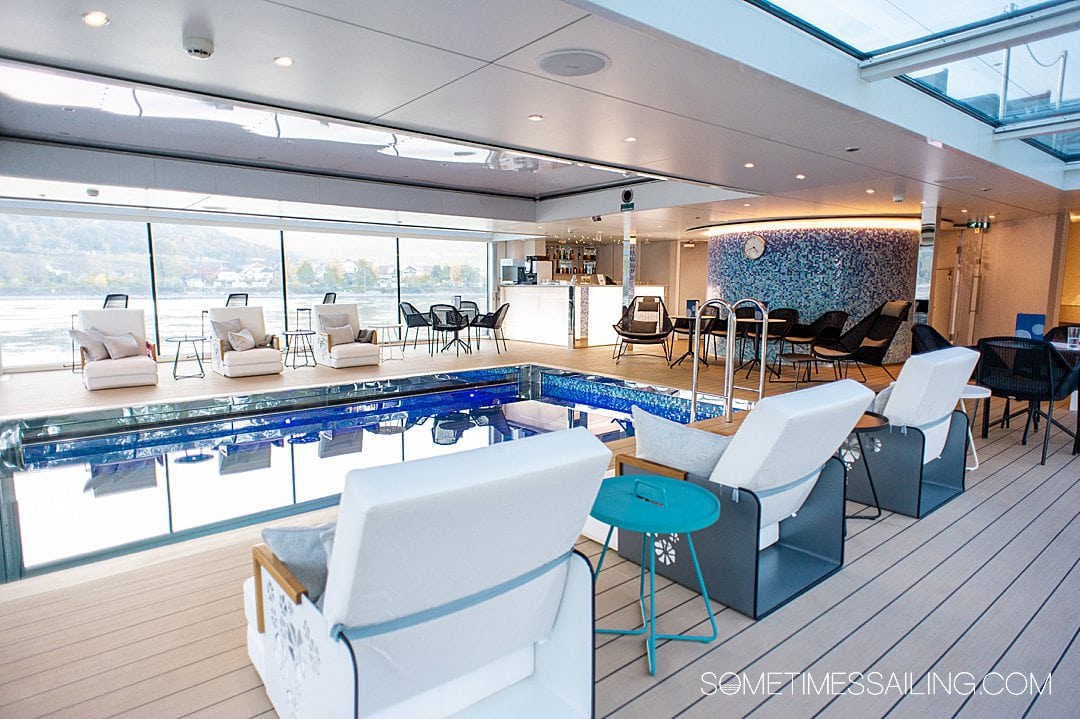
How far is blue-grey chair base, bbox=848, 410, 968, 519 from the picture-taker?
140 inches

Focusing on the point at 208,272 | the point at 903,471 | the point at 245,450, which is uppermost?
the point at 208,272

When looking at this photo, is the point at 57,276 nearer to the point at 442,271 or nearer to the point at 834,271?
the point at 442,271

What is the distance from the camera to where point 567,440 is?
1.56 m

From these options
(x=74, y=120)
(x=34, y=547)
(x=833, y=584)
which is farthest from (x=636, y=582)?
(x=74, y=120)

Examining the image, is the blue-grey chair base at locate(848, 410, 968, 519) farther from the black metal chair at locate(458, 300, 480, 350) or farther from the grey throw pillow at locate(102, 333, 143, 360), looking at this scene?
the grey throw pillow at locate(102, 333, 143, 360)

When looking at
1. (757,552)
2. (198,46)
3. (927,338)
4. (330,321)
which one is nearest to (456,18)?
(198,46)

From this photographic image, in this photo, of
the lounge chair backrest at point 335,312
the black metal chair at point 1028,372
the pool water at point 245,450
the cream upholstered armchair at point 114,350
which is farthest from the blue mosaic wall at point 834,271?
the cream upholstered armchair at point 114,350

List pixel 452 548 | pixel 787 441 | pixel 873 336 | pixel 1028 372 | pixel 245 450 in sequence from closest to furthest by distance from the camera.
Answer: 1. pixel 452 548
2. pixel 787 441
3. pixel 1028 372
4. pixel 245 450
5. pixel 873 336

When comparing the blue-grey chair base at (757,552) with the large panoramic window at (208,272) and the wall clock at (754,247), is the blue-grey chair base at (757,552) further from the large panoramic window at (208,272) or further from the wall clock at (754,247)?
the large panoramic window at (208,272)

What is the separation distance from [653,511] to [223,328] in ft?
27.4

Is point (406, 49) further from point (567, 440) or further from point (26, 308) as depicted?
point (26, 308)

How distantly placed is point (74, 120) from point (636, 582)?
22.3 feet

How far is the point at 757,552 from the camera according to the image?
2404mm

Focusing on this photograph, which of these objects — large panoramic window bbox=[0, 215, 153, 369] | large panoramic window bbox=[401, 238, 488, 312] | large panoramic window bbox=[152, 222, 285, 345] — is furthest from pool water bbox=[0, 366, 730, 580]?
large panoramic window bbox=[401, 238, 488, 312]
